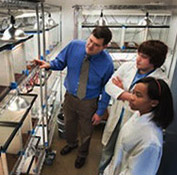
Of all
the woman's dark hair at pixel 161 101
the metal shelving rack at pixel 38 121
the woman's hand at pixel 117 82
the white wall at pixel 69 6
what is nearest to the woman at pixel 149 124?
the woman's dark hair at pixel 161 101

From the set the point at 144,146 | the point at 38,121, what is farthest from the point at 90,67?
the point at 144,146

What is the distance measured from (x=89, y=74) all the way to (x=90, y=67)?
7 centimetres

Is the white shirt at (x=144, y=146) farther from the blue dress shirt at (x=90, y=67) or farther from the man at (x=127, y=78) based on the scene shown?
the blue dress shirt at (x=90, y=67)

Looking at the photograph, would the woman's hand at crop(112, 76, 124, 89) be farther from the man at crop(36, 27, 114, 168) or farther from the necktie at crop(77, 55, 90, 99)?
the necktie at crop(77, 55, 90, 99)

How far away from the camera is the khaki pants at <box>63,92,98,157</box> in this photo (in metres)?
1.87

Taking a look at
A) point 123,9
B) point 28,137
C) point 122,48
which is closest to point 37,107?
point 28,137

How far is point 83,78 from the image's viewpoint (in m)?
1.76

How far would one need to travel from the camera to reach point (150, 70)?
1398 millimetres

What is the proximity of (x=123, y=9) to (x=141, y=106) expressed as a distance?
1665mm

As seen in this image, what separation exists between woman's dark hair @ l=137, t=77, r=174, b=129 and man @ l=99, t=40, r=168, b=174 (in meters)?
0.31

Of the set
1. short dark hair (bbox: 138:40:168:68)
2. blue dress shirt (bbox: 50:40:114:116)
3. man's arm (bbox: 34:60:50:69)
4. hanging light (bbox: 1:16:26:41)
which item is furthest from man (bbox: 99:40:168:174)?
hanging light (bbox: 1:16:26:41)

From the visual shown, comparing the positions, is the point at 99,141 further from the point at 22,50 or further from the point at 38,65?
the point at 22,50

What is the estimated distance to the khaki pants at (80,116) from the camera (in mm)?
1873

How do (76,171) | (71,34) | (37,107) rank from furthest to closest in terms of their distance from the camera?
1. (71,34)
2. (76,171)
3. (37,107)
